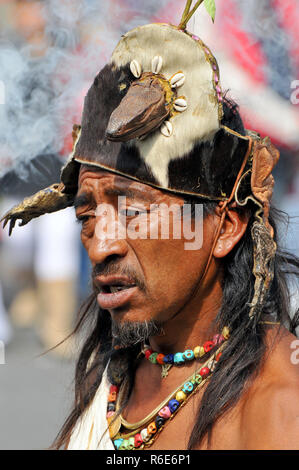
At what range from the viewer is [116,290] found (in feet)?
6.75

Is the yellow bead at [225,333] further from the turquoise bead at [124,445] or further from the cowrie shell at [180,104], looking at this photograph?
the cowrie shell at [180,104]

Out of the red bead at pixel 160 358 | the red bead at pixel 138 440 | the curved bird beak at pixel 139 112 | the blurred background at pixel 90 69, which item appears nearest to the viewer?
the curved bird beak at pixel 139 112

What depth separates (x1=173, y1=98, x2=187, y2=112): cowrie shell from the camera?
1.99 m

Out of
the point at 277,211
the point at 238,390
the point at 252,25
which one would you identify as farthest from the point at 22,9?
the point at 238,390

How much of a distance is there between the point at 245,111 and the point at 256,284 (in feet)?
3.37

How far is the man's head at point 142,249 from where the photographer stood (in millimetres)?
2012

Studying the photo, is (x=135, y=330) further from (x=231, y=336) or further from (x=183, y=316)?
(x=231, y=336)

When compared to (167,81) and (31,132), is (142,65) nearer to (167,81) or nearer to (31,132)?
(167,81)

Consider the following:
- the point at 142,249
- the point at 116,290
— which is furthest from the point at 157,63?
the point at 116,290

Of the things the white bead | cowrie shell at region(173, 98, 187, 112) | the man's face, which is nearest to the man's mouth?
the man's face

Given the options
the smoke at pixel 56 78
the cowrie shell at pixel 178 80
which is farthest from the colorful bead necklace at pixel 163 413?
the smoke at pixel 56 78

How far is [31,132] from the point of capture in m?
2.95

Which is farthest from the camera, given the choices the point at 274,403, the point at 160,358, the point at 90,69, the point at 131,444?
the point at 90,69

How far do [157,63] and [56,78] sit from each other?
3.69 ft
